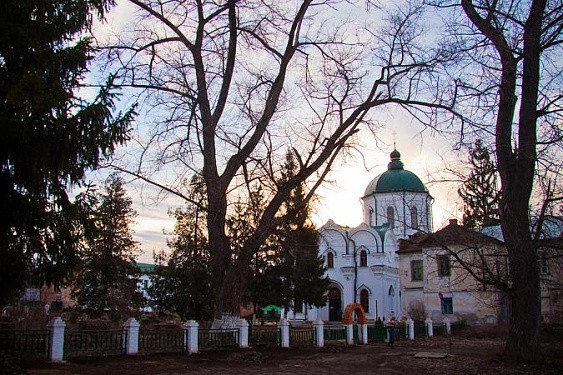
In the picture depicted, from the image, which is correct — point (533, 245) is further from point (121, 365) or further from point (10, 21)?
point (10, 21)

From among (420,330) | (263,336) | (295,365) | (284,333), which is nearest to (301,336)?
(284,333)

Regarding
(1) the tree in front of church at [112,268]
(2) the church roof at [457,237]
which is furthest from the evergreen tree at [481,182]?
(1) the tree in front of church at [112,268]

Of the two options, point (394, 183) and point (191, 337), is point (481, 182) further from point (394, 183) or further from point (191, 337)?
point (394, 183)

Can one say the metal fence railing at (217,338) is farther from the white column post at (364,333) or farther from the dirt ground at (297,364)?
the white column post at (364,333)

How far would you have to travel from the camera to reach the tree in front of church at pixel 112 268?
3359 cm

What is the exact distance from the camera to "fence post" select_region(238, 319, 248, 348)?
19.9 metres

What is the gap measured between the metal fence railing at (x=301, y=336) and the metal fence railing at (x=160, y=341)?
577 centimetres

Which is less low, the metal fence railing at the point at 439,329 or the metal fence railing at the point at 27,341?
the metal fence railing at the point at 27,341

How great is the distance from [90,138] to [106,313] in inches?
979

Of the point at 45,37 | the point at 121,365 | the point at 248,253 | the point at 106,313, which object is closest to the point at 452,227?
the point at 248,253

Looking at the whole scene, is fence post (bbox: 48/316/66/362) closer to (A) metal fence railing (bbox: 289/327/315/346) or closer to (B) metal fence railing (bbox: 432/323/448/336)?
(A) metal fence railing (bbox: 289/327/315/346)

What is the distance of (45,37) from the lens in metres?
11.8

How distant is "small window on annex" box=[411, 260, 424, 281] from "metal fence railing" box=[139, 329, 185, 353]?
3022 cm

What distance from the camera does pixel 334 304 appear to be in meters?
52.0
